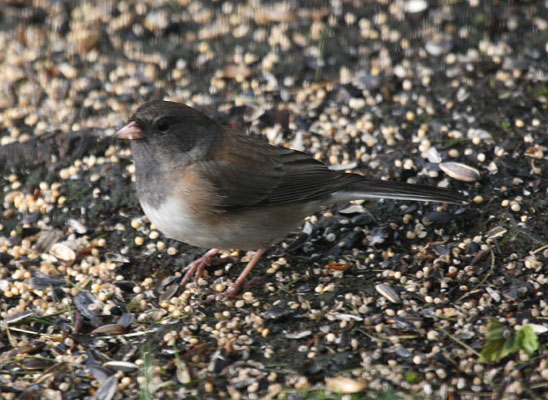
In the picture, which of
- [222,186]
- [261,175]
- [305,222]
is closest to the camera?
[222,186]

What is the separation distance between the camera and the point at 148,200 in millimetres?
3160

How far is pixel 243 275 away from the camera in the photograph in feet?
11.0

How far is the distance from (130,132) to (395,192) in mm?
1162

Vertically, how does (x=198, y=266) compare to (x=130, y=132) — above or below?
below

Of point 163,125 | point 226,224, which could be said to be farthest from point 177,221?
point 163,125

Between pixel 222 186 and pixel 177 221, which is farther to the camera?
pixel 222 186

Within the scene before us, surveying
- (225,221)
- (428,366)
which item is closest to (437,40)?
(225,221)

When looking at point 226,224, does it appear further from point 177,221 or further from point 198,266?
point 198,266

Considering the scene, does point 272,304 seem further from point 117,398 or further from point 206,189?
point 117,398

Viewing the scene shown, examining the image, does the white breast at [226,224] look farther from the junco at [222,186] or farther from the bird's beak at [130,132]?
the bird's beak at [130,132]

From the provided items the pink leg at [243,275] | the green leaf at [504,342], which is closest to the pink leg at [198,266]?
the pink leg at [243,275]

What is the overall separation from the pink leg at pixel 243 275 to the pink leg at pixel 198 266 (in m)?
0.18

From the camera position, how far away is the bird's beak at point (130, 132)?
3133 mm

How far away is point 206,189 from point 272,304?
57 cm
